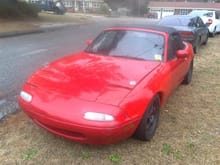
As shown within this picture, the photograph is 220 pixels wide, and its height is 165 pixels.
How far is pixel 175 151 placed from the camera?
3.72m

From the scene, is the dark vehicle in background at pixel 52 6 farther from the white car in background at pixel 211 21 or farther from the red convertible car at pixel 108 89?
the red convertible car at pixel 108 89

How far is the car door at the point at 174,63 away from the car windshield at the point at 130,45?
197mm

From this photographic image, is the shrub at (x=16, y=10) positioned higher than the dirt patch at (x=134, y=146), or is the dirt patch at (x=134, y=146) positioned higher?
the shrub at (x=16, y=10)

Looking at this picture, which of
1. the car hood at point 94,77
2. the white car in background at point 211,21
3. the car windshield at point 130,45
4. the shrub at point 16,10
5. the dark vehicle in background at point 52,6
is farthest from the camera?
the dark vehicle in background at point 52,6

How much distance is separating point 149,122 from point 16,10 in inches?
841

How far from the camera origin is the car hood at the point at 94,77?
3.45 meters

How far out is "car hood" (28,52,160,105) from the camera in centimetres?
345

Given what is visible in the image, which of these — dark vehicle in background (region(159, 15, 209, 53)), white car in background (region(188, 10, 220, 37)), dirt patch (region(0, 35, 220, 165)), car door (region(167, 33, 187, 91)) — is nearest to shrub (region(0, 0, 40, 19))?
white car in background (region(188, 10, 220, 37))

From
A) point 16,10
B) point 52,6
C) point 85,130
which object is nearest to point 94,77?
point 85,130

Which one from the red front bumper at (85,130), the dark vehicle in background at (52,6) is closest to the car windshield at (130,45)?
the red front bumper at (85,130)

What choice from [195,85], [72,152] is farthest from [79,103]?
A: [195,85]

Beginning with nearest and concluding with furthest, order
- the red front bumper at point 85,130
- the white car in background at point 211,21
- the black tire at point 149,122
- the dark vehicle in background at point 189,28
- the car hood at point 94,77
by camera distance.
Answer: the red front bumper at point 85,130 < the car hood at point 94,77 < the black tire at point 149,122 < the dark vehicle in background at point 189,28 < the white car in background at point 211,21

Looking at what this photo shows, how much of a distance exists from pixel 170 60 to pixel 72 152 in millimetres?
2152

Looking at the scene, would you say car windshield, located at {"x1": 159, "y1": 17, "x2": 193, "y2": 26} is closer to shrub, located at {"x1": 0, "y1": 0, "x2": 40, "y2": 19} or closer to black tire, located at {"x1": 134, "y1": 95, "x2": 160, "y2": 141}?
black tire, located at {"x1": 134, "y1": 95, "x2": 160, "y2": 141}
